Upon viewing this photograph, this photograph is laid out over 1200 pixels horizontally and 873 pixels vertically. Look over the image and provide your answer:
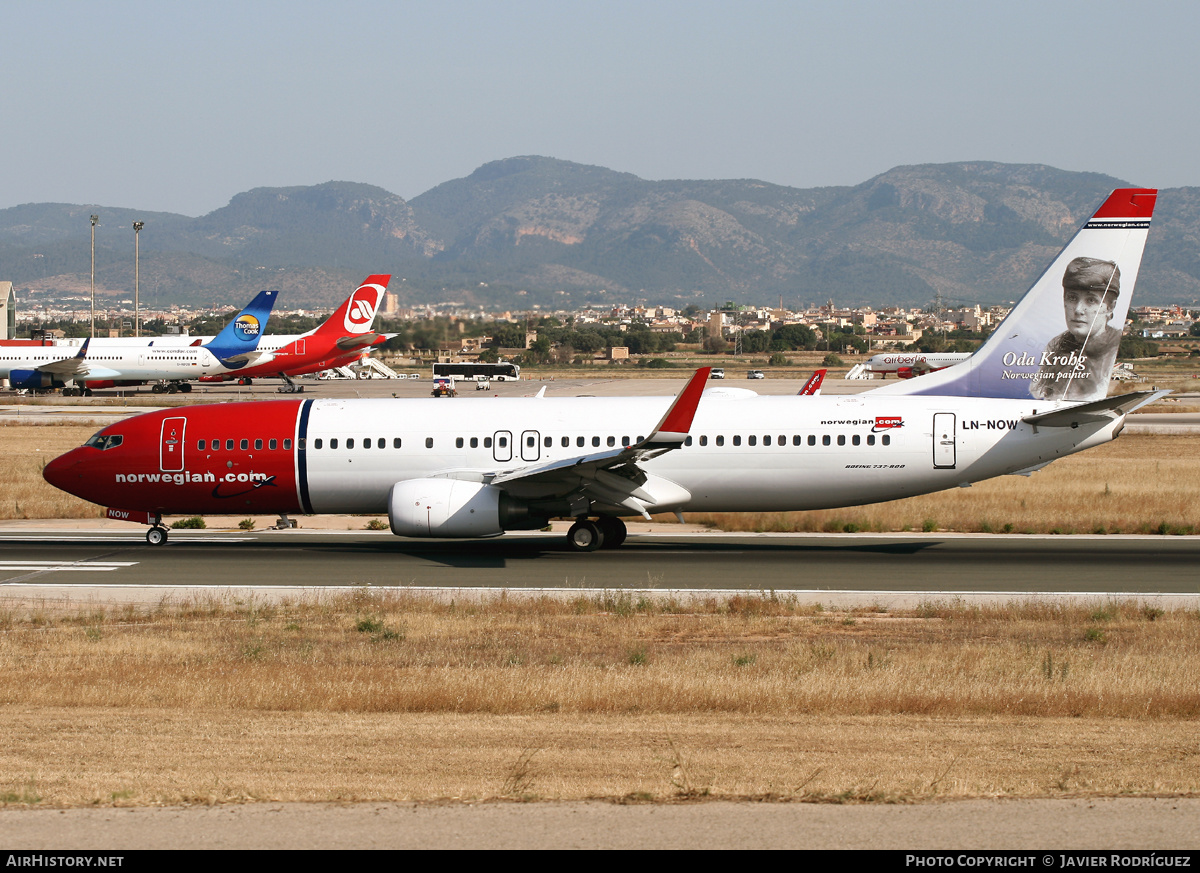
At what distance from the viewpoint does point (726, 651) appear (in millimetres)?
18125

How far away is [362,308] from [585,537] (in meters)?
65.3

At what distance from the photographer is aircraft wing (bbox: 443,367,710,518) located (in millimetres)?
26719

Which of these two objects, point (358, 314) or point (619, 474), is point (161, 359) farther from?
point (619, 474)

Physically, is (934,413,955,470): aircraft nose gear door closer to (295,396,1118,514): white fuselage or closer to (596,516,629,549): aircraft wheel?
(295,396,1118,514): white fuselage

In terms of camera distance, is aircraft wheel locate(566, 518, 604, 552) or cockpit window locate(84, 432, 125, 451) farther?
cockpit window locate(84, 432, 125, 451)

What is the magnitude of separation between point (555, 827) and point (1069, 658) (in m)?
11.1

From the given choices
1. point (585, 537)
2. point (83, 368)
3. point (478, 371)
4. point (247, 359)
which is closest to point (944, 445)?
point (585, 537)

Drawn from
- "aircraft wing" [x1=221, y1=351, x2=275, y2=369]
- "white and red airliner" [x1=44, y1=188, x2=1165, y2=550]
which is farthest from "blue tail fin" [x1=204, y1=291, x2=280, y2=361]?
"white and red airliner" [x1=44, y1=188, x2=1165, y2=550]

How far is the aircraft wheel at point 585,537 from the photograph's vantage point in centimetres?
2967

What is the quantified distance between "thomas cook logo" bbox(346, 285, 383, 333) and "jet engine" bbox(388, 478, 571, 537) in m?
64.8

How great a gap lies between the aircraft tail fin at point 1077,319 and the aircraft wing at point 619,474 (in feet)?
26.4

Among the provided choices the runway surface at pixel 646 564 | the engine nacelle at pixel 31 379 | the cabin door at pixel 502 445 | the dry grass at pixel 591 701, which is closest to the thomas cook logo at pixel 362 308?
the engine nacelle at pixel 31 379

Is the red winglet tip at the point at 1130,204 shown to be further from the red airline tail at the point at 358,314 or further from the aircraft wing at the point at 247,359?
the aircraft wing at the point at 247,359

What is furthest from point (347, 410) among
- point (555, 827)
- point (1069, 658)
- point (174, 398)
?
point (174, 398)
